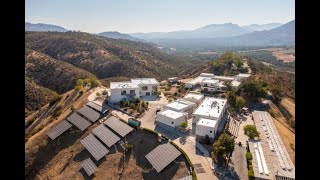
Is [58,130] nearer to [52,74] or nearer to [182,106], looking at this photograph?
[182,106]

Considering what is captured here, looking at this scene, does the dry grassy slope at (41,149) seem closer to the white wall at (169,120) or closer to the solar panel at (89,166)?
the solar panel at (89,166)

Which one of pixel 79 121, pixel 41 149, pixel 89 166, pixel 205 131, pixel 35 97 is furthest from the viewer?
pixel 35 97

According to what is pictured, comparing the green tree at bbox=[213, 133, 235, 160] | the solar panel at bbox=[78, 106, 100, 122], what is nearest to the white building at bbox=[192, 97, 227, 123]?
the green tree at bbox=[213, 133, 235, 160]

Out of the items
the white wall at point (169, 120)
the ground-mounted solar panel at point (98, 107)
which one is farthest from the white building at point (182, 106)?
the ground-mounted solar panel at point (98, 107)

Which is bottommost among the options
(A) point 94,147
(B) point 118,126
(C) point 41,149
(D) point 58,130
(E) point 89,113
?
(C) point 41,149

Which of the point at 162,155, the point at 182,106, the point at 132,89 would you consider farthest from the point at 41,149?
the point at 182,106

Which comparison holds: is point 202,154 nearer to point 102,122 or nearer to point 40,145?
point 102,122

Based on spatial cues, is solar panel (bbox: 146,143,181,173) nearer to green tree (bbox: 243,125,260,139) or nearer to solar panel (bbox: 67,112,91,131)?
green tree (bbox: 243,125,260,139)
